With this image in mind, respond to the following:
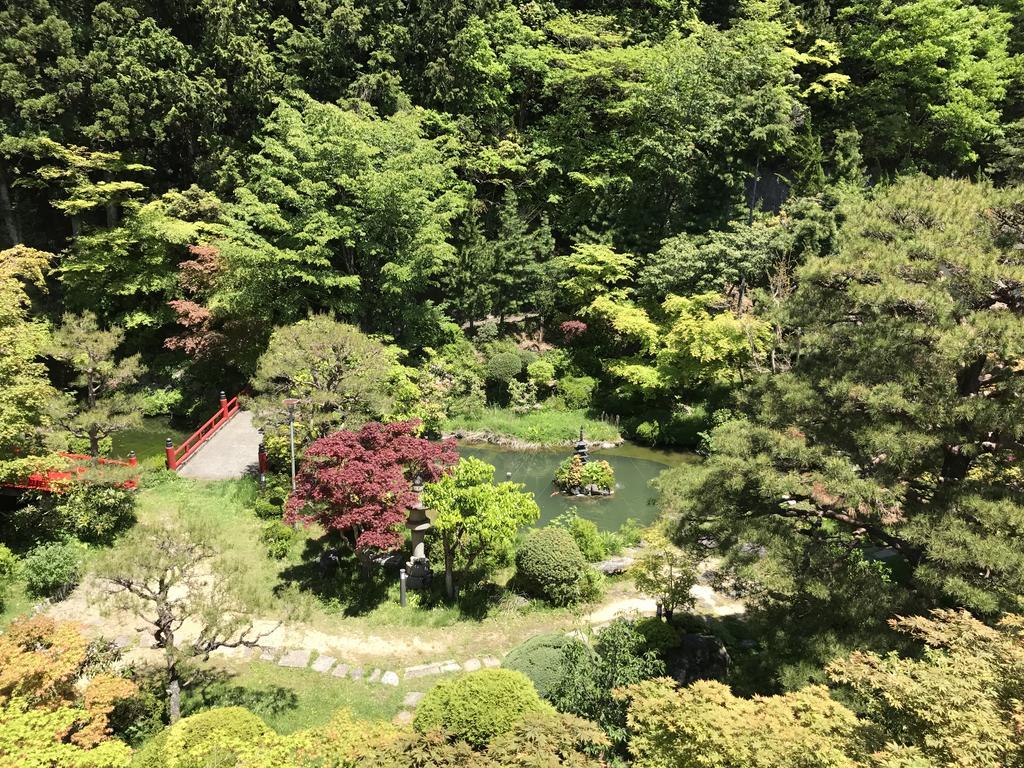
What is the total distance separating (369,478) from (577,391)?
13755 mm

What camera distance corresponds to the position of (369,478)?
12.5 m

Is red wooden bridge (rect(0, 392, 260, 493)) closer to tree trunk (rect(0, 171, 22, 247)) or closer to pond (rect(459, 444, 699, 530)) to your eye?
pond (rect(459, 444, 699, 530))

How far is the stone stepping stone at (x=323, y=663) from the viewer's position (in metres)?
11.1

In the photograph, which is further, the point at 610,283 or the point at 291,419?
the point at 610,283

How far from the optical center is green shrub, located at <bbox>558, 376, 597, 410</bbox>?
975 inches

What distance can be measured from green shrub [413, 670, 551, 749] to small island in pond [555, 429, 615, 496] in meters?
10.5

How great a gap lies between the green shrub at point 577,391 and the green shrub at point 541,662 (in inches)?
585

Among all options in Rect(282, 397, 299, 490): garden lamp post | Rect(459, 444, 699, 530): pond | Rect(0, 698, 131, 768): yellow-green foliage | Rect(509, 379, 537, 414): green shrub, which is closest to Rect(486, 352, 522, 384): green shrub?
Rect(509, 379, 537, 414): green shrub

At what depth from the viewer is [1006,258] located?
28.9 feet

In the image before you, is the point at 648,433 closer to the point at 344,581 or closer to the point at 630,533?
the point at 630,533

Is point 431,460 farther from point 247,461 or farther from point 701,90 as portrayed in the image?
point 701,90

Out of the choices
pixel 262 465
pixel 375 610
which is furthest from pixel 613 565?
pixel 262 465

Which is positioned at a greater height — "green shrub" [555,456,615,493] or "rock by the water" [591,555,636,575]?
"green shrub" [555,456,615,493]

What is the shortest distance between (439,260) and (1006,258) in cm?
1834
